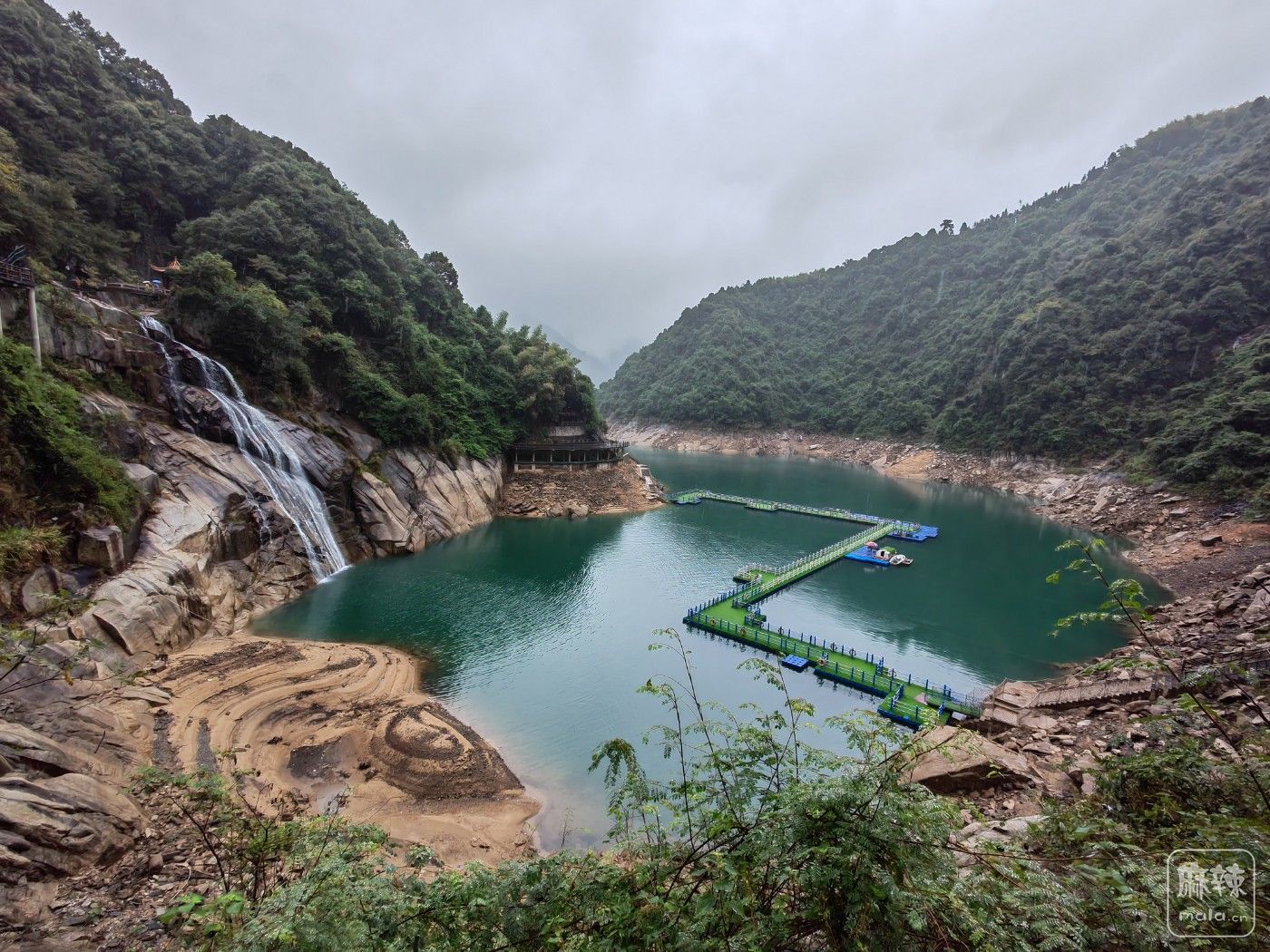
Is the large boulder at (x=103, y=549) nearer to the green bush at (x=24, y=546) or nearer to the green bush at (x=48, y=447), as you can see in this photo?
the green bush at (x=48, y=447)

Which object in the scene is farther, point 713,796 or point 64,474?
point 64,474

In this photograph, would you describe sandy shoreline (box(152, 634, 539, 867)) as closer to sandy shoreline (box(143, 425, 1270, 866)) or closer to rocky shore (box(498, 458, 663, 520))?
sandy shoreline (box(143, 425, 1270, 866))

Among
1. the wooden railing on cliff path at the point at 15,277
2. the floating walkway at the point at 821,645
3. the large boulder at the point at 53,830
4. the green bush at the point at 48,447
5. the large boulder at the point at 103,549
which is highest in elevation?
the wooden railing on cliff path at the point at 15,277

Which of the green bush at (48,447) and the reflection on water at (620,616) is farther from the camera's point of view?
the reflection on water at (620,616)

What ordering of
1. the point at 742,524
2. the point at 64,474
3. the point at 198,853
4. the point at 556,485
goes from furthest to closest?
1. the point at 556,485
2. the point at 742,524
3. the point at 64,474
4. the point at 198,853

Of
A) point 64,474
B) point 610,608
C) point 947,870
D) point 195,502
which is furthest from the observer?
point 610,608

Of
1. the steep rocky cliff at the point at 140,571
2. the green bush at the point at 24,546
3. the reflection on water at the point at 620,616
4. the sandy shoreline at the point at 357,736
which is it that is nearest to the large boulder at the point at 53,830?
the steep rocky cliff at the point at 140,571

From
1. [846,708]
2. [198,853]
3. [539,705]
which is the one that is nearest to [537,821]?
[539,705]

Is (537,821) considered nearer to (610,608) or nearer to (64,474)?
(610,608)
